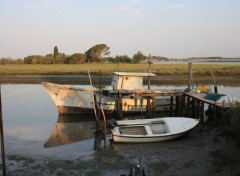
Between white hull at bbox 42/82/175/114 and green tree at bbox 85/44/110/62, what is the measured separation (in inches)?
3092

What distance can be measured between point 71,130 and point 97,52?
3415 inches

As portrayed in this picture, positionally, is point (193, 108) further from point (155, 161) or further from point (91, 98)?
point (155, 161)

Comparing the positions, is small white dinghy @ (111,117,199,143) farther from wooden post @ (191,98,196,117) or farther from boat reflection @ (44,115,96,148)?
wooden post @ (191,98,196,117)

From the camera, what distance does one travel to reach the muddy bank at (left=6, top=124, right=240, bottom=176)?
12125 millimetres

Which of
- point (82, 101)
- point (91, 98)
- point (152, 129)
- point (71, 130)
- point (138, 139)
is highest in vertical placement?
point (91, 98)

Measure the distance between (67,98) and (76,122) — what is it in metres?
2.58

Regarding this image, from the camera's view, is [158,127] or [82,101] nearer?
[158,127]

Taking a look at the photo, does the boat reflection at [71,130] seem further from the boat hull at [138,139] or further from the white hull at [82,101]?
the boat hull at [138,139]

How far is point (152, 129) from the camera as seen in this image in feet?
57.6

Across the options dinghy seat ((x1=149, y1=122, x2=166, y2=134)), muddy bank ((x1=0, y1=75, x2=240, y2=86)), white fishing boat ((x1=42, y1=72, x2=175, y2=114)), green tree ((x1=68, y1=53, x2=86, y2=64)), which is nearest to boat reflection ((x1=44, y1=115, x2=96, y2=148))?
white fishing boat ((x1=42, y1=72, x2=175, y2=114))

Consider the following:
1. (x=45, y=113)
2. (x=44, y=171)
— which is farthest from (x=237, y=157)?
(x=45, y=113)

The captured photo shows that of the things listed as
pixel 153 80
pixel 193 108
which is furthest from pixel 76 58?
pixel 193 108

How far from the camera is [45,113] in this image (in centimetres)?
2622

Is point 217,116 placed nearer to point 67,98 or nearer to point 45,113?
point 67,98
